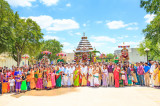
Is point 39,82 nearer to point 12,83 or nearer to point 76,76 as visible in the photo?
point 12,83

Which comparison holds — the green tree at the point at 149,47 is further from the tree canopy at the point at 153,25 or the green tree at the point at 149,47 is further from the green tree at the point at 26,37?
the green tree at the point at 26,37

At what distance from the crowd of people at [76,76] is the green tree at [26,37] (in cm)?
1691

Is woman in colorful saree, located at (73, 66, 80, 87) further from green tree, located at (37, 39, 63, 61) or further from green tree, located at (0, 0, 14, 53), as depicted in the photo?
green tree, located at (37, 39, 63, 61)

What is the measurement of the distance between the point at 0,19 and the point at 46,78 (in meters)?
12.0

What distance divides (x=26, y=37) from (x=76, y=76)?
766 inches

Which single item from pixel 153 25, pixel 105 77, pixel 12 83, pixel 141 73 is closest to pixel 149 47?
pixel 153 25

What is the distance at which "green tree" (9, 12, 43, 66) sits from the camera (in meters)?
25.2

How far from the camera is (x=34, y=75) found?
947 cm

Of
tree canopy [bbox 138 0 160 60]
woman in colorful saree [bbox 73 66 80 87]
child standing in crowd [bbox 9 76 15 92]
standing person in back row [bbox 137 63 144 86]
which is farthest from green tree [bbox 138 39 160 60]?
child standing in crowd [bbox 9 76 15 92]

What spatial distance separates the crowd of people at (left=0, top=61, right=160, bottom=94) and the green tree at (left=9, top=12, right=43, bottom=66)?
55.5 feet

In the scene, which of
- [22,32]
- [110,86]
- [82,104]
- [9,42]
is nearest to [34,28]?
[22,32]

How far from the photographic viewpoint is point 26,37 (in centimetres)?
2636

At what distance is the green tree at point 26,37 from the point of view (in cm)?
2524

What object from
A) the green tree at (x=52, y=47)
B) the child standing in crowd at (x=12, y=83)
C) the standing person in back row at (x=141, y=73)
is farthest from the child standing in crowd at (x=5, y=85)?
the green tree at (x=52, y=47)
